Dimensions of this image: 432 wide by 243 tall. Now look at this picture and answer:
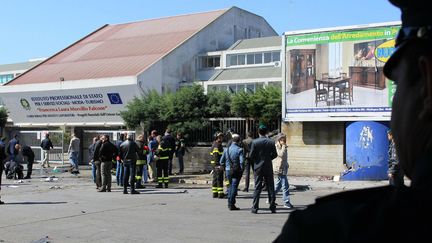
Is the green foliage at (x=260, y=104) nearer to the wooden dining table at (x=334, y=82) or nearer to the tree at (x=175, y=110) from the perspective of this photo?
the tree at (x=175, y=110)

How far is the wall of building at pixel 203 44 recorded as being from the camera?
35188 millimetres

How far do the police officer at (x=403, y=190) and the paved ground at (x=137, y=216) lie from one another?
7.04 meters

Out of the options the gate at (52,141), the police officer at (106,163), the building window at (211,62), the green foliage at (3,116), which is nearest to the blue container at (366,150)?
the police officer at (106,163)

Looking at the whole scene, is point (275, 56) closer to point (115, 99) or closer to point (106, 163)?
point (115, 99)

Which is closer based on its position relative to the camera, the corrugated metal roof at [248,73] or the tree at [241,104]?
the tree at [241,104]

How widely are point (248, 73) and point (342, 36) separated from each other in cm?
1845

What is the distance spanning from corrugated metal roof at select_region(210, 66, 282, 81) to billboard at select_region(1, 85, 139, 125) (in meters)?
8.98

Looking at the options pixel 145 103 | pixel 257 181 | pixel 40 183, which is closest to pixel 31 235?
pixel 257 181

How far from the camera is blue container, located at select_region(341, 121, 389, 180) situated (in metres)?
17.4

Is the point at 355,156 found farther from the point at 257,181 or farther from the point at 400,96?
the point at 400,96

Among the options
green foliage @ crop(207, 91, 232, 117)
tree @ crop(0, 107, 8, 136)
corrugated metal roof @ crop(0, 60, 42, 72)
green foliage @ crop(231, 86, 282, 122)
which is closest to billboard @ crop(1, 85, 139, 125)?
tree @ crop(0, 107, 8, 136)

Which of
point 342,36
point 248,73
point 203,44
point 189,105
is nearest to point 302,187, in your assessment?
point 342,36

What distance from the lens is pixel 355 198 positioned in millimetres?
1018

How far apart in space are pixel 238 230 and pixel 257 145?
280 centimetres
